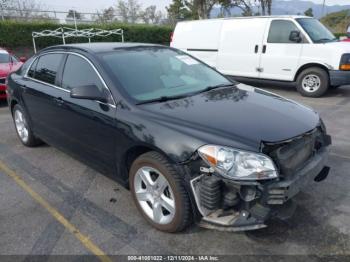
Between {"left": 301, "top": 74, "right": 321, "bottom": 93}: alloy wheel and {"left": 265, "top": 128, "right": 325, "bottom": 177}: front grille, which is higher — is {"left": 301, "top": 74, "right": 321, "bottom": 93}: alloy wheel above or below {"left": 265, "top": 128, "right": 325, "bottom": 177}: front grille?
below

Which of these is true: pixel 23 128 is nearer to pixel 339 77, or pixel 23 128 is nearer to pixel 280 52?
pixel 280 52

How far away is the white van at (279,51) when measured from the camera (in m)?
7.97

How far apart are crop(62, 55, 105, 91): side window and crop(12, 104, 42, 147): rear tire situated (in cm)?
146

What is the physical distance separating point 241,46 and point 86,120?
6772 mm

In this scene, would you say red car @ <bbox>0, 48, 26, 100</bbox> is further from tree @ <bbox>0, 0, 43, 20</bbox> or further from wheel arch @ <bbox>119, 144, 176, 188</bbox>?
tree @ <bbox>0, 0, 43, 20</bbox>

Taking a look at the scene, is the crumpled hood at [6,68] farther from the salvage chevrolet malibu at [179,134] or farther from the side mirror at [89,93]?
the side mirror at [89,93]

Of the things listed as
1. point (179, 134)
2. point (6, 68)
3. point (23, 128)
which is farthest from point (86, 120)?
point (6, 68)

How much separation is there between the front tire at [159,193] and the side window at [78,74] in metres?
0.95

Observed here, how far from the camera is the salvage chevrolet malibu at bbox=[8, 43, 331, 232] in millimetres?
2436

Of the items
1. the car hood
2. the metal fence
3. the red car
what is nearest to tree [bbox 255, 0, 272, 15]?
the metal fence

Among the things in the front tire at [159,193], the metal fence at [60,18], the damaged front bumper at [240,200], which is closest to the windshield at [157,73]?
the front tire at [159,193]

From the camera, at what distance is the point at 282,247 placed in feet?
8.80

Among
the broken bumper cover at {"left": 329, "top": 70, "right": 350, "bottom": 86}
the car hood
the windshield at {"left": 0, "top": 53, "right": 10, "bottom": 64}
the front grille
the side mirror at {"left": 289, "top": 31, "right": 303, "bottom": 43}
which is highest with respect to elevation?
the side mirror at {"left": 289, "top": 31, "right": 303, "bottom": 43}

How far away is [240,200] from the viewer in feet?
8.05
